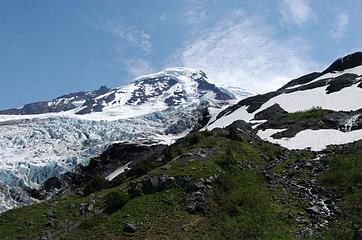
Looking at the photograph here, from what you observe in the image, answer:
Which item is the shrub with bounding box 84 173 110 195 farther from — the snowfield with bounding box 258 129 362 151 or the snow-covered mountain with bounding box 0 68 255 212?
the snow-covered mountain with bounding box 0 68 255 212

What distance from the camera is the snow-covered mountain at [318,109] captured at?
184 ft

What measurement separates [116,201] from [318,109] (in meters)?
45.5

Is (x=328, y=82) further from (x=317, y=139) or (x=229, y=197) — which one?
(x=229, y=197)

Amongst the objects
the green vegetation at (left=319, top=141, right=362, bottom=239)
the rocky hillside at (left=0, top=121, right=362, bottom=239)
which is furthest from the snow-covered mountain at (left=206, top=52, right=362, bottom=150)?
the rocky hillside at (left=0, top=121, right=362, bottom=239)

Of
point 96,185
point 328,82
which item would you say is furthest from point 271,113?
point 96,185

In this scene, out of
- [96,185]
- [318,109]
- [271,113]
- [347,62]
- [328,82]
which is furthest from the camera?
[347,62]

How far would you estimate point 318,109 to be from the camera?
70.3 metres

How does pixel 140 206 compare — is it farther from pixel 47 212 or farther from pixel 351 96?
pixel 351 96

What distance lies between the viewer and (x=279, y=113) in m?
74.6

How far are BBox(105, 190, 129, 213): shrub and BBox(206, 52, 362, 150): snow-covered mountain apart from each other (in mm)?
26751

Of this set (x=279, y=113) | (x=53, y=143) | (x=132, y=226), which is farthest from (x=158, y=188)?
(x=53, y=143)

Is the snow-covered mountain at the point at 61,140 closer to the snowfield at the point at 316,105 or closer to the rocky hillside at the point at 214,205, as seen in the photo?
the snowfield at the point at 316,105

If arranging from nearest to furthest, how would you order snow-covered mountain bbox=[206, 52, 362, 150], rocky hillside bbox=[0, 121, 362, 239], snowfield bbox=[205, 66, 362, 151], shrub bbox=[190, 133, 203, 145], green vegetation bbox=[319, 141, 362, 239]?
green vegetation bbox=[319, 141, 362, 239] < rocky hillside bbox=[0, 121, 362, 239] < shrub bbox=[190, 133, 203, 145] < snowfield bbox=[205, 66, 362, 151] < snow-covered mountain bbox=[206, 52, 362, 150]

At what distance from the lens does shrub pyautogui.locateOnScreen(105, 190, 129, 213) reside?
31.4 meters
